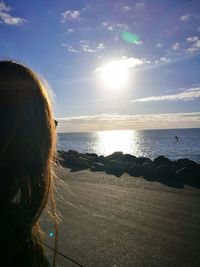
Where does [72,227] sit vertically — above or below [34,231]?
below

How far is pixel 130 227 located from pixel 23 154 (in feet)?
16.8

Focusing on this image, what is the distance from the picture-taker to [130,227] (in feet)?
20.3

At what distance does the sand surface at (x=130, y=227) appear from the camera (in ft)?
15.9

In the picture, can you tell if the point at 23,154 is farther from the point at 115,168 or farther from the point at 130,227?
the point at 115,168

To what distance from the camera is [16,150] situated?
1403 millimetres

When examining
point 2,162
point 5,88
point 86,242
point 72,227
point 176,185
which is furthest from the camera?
point 176,185

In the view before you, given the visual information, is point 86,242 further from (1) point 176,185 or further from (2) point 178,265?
(1) point 176,185

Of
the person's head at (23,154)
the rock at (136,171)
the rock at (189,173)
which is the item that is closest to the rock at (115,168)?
the rock at (136,171)

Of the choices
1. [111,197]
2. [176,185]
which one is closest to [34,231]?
[111,197]

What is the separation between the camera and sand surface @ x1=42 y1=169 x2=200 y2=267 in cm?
485

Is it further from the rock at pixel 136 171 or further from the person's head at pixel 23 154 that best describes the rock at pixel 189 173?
the person's head at pixel 23 154

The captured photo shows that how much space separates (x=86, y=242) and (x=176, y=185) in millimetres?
5947

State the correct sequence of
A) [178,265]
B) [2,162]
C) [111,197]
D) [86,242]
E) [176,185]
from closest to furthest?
1. [2,162]
2. [178,265]
3. [86,242]
4. [111,197]
5. [176,185]

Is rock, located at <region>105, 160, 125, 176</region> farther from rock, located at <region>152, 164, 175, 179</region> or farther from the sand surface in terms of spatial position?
the sand surface
